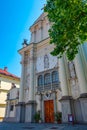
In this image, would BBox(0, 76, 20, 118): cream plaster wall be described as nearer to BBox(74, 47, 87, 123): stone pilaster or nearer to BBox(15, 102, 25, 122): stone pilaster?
BBox(15, 102, 25, 122): stone pilaster

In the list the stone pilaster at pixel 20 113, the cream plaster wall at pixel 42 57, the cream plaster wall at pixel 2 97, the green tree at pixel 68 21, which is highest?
the cream plaster wall at pixel 42 57

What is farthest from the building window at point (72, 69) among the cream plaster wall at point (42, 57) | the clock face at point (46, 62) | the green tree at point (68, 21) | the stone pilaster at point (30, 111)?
the stone pilaster at point (30, 111)

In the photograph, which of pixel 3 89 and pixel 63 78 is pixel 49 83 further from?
pixel 3 89

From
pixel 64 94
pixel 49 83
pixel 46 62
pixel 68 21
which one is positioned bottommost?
pixel 64 94

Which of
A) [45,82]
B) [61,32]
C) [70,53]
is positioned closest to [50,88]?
[45,82]

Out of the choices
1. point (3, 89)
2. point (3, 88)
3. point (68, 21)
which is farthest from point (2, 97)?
point (68, 21)

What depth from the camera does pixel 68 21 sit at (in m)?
7.87

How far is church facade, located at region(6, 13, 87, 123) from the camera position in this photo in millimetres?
12656

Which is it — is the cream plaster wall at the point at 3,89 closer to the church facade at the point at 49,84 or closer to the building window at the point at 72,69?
the church facade at the point at 49,84

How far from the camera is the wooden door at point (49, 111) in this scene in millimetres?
14560

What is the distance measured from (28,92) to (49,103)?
4032 millimetres

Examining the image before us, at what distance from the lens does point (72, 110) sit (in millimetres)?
12430

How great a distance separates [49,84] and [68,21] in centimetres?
996

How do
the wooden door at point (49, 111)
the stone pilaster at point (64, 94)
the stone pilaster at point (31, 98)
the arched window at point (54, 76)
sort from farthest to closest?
the arched window at point (54, 76) < the stone pilaster at point (31, 98) < the wooden door at point (49, 111) < the stone pilaster at point (64, 94)
